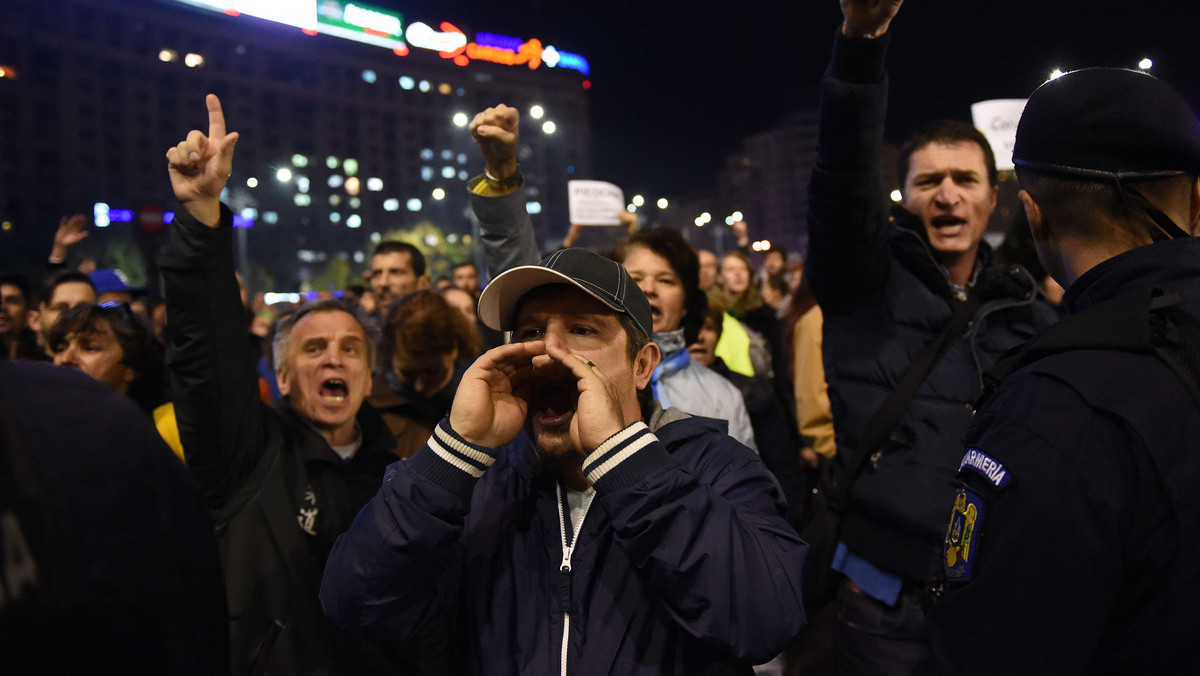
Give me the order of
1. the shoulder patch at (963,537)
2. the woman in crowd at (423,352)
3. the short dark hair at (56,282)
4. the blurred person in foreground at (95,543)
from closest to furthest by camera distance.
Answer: the blurred person in foreground at (95,543) < the shoulder patch at (963,537) < the woman in crowd at (423,352) < the short dark hair at (56,282)

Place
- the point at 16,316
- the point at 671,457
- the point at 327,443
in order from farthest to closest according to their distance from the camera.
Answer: the point at 16,316
the point at 327,443
the point at 671,457

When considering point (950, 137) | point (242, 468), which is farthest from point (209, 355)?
point (950, 137)

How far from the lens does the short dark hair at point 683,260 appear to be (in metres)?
4.05

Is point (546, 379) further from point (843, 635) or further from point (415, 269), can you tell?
point (415, 269)

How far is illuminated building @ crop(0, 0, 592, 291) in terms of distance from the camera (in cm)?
5556

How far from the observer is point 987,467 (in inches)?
56.1

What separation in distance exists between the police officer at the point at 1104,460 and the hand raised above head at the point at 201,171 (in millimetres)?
2667

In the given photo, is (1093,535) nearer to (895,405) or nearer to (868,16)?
(895,405)

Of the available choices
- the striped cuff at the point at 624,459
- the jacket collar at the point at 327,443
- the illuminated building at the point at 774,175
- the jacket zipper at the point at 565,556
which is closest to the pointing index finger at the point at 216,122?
the jacket collar at the point at 327,443

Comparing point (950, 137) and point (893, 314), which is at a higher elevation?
point (950, 137)

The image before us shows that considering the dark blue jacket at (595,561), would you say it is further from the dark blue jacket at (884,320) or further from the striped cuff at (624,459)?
the dark blue jacket at (884,320)

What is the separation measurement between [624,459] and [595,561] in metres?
Answer: 0.40

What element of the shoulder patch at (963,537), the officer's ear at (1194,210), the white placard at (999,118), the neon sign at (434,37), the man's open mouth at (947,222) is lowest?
the shoulder patch at (963,537)

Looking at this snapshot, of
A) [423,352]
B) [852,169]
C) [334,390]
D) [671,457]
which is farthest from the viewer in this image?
[423,352]
